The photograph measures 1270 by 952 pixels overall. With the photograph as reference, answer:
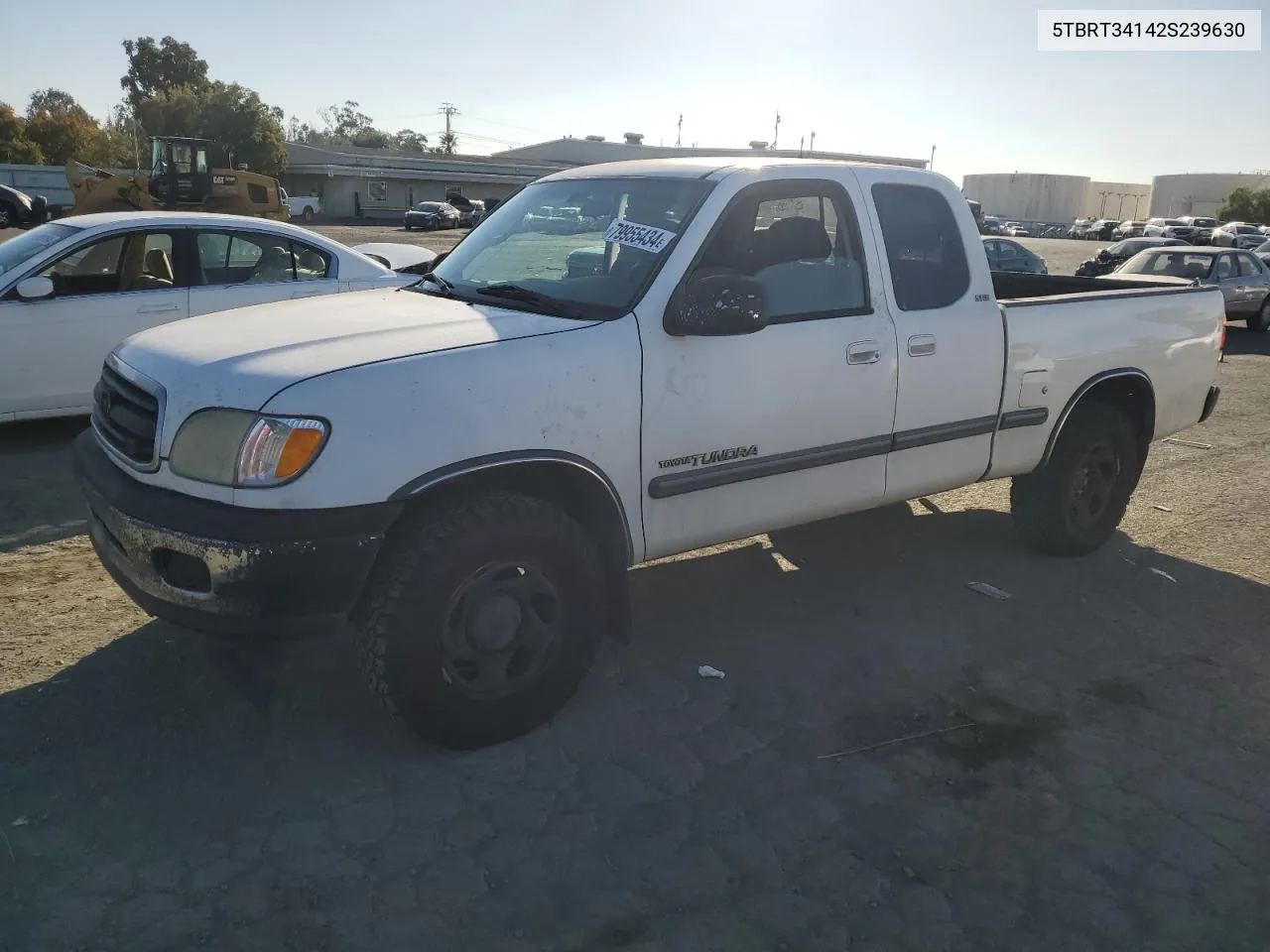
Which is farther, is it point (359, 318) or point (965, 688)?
point (965, 688)

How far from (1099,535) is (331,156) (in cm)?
7209

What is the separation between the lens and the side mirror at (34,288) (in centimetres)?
664

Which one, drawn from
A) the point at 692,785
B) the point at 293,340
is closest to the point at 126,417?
the point at 293,340

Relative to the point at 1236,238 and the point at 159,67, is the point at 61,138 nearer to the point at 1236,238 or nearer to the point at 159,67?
the point at 159,67

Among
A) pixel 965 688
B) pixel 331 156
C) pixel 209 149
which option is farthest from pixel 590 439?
pixel 331 156

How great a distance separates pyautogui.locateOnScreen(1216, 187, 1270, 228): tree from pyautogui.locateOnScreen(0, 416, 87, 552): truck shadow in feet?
309

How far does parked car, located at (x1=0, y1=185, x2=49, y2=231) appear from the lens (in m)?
31.1

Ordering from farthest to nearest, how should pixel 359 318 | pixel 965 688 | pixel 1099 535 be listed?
pixel 1099 535, pixel 965 688, pixel 359 318

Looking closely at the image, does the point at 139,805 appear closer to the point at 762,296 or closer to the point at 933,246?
the point at 762,296

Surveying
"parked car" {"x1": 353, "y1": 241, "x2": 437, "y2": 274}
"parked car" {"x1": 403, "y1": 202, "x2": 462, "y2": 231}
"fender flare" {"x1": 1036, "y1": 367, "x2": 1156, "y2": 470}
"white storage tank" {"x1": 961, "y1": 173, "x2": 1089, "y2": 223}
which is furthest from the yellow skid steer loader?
"white storage tank" {"x1": 961, "y1": 173, "x2": 1089, "y2": 223}

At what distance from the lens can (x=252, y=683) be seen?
3934 millimetres

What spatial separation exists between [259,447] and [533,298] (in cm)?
124

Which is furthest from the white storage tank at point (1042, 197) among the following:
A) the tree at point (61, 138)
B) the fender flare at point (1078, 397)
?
the fender flare at point (1078, 397)

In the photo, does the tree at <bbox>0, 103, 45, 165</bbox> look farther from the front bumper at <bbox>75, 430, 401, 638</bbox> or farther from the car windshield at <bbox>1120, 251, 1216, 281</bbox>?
the front bumper at <bbox>75, 430, 401, 638</bbox>
